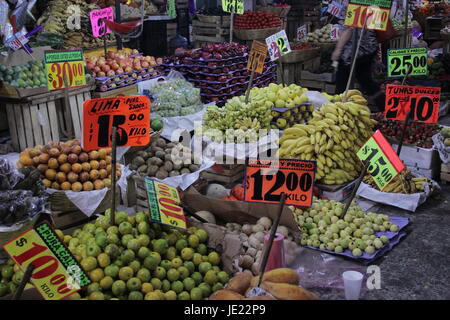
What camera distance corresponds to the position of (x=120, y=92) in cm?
Answer: 596

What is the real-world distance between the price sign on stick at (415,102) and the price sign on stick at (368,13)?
1.24 m

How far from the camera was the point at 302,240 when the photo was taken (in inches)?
142

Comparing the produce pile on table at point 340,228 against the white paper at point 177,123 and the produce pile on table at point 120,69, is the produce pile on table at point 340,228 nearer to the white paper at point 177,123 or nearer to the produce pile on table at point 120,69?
the white paper at point 177,123

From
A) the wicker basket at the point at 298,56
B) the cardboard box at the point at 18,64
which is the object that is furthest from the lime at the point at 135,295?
the wicker basket at the point at 298,56

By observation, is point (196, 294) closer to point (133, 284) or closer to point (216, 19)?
point (133, 284)

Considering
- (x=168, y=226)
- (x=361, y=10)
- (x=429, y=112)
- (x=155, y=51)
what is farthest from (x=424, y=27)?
(x=168, y=226)

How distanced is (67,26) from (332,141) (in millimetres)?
5131

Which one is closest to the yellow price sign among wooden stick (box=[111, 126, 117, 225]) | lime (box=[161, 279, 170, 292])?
wooden stick (box=[111, 126, 117, 225])

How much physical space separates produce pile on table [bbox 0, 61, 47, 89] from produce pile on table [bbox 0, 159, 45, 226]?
1.57m

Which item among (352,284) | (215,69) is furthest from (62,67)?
(352,284)

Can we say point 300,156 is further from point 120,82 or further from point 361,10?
point 120,82

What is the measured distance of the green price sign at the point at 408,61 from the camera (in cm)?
504

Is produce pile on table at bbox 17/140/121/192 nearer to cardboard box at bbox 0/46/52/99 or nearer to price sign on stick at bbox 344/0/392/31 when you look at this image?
cardboard box at bbox 0/46/52/99

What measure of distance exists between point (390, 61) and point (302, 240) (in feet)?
8.47
